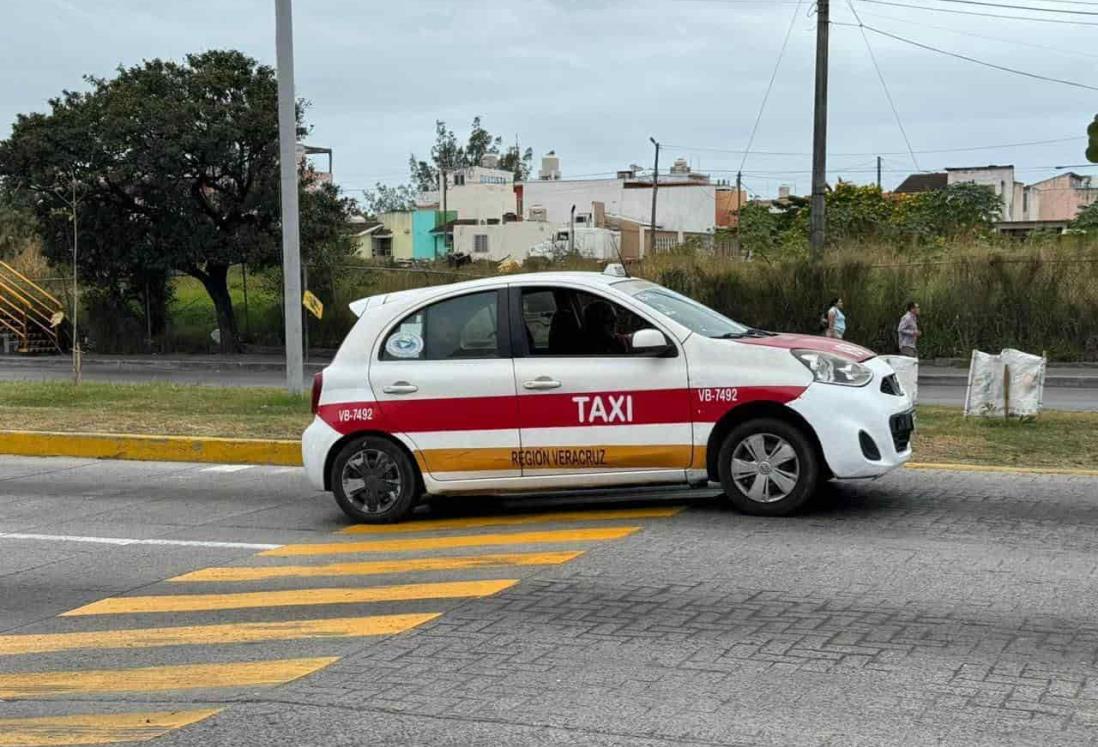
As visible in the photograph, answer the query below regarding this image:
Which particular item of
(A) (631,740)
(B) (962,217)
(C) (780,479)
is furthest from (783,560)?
(B) (962,217)

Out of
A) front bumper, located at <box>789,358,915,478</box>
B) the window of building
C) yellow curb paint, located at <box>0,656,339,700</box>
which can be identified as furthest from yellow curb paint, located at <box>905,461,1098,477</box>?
yellow curb paint, located at <box>0,656,339,700</box>

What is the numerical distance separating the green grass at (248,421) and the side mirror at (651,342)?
3683 mm

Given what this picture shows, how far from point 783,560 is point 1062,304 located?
2477 centimetres

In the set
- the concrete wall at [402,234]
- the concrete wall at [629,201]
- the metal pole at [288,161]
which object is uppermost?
the concrete wall at [629,201]

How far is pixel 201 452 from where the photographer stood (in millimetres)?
13047

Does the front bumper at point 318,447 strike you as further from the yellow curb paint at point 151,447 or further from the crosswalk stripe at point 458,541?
the yellow curb paint at point 151,447

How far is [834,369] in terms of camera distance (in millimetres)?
8703

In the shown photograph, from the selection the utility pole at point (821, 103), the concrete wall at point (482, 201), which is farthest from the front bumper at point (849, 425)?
the concrete wall at point (482, 201)

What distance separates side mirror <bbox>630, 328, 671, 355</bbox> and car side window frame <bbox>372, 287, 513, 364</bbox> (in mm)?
973

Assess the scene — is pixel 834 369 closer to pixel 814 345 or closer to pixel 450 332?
pixel 814 345

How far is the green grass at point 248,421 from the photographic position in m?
11.7

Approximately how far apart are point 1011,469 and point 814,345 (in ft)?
9.44

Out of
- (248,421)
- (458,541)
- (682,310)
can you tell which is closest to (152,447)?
(248,421)

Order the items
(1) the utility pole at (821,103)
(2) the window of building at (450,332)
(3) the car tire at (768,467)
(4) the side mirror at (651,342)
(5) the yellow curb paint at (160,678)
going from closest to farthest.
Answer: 1. (5) the yellow curb paint at (160,678)
2. (3) the car tire at (768,467)
3. (4) the side mirror at (651,342)
4. (2) the window of building at (450,332)
5. (1) the utility pole at (821,103)
